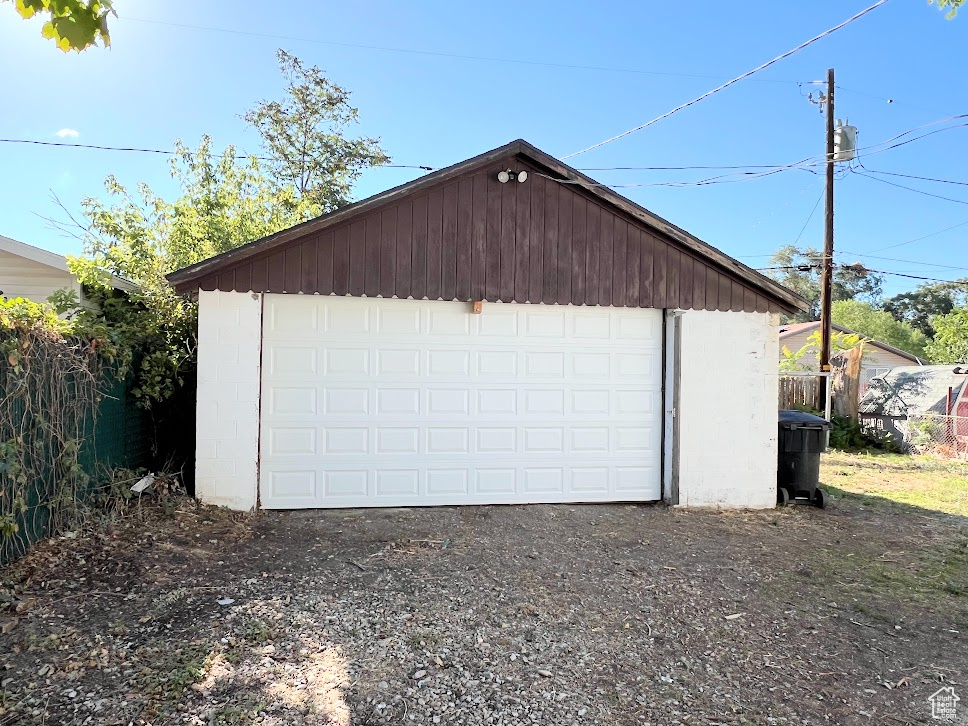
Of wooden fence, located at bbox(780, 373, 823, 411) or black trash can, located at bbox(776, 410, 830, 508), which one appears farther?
wooden fence, located at bbox(780, 373, 823, 411)

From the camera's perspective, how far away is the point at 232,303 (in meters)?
6.30

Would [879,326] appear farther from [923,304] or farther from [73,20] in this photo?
[73,20]

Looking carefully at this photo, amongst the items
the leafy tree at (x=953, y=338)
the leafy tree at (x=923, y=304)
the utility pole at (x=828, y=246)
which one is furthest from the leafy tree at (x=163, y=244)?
the leafy tree at (x=923, y=304)

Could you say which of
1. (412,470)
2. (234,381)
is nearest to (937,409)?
(412,470)

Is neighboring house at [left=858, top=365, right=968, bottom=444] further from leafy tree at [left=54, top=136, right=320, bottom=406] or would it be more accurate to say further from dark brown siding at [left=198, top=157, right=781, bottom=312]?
leafy tree at [left=54, top=136, right=320, bottom=406]

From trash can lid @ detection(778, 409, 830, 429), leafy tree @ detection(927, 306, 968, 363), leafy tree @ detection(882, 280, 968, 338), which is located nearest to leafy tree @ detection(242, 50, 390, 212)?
trash can lid @ detection(778, 409, 830, 429)

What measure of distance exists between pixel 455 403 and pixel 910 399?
42.7ft

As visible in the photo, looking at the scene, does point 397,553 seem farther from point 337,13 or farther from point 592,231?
point 337,13

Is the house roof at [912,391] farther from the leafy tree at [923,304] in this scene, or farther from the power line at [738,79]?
the leafy tree at [923,304]

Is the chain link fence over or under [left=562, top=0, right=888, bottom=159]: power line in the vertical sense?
under

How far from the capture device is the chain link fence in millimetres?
12617

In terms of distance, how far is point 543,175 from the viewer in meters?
6.98

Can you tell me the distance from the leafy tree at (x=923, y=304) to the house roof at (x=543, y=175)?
49.8 m

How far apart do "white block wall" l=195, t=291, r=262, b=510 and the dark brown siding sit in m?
0.29
